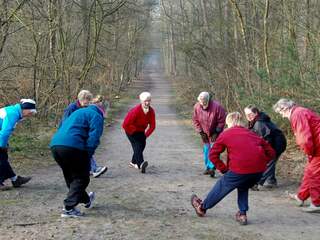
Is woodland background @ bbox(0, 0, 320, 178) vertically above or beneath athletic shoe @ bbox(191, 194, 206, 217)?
above

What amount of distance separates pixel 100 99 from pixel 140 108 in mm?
1794

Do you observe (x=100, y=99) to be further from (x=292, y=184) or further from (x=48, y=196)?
(x=292, y=184)

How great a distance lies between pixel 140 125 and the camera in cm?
1024

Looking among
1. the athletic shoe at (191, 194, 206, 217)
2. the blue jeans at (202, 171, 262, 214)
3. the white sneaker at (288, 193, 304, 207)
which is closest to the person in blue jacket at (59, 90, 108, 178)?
the athletic shoe at (191, 194, 206, 217)

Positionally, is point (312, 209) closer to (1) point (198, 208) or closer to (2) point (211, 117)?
(1) point (198, 208)

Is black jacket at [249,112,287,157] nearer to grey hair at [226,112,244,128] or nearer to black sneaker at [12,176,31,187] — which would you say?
grey hair at [226,112,244,128]

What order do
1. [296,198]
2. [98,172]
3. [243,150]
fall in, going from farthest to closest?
[98,172], [296,198], [243,150]

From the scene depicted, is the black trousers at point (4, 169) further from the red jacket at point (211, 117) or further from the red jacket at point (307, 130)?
the red jacket at point (307, 130)

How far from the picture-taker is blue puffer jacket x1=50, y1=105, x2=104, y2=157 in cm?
648

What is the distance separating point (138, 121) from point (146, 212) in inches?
133

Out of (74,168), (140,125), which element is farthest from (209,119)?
(74,168)

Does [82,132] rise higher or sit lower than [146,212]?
higher

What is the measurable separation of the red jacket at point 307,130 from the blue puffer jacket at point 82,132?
2902 mm

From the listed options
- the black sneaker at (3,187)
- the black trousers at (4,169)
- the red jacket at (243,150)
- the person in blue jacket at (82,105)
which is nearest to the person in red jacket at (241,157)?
the red jacket at (243,150)
